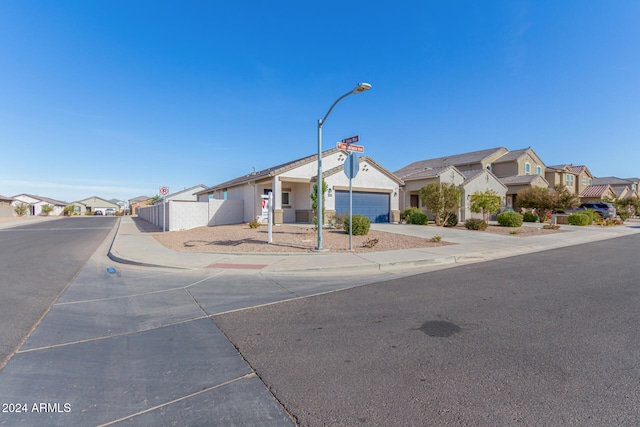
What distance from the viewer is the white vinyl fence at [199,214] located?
21.3m

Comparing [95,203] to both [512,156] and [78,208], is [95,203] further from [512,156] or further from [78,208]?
[512,156]

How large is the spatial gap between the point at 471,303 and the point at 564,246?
38.3ft

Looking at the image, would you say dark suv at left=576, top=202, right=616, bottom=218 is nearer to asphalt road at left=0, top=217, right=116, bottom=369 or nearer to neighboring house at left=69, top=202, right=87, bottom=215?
asphalt road at left=0, top=217, right=116, bottom=369

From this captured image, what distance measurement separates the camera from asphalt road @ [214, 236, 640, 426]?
2645 mm

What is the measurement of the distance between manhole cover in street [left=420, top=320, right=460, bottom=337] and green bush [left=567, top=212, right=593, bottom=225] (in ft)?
90.0

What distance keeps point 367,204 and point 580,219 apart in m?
17.1

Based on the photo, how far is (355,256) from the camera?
996 centimetres

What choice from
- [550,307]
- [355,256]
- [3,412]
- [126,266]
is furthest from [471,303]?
[126,266]

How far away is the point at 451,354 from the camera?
364 centimetres

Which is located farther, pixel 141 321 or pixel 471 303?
pixel 471 303

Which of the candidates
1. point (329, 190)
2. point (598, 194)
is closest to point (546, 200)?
point (329, 190)

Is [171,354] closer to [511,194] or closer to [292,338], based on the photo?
[292,338]

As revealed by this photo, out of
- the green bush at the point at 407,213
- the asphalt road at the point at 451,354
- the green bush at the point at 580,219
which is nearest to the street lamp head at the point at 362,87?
the asphalt road at the point at 451,354

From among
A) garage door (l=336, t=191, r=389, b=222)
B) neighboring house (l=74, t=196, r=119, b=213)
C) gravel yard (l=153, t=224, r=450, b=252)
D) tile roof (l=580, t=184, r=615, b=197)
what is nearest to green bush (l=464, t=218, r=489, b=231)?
garage door (l=336, t=191, r=389, b=222)
